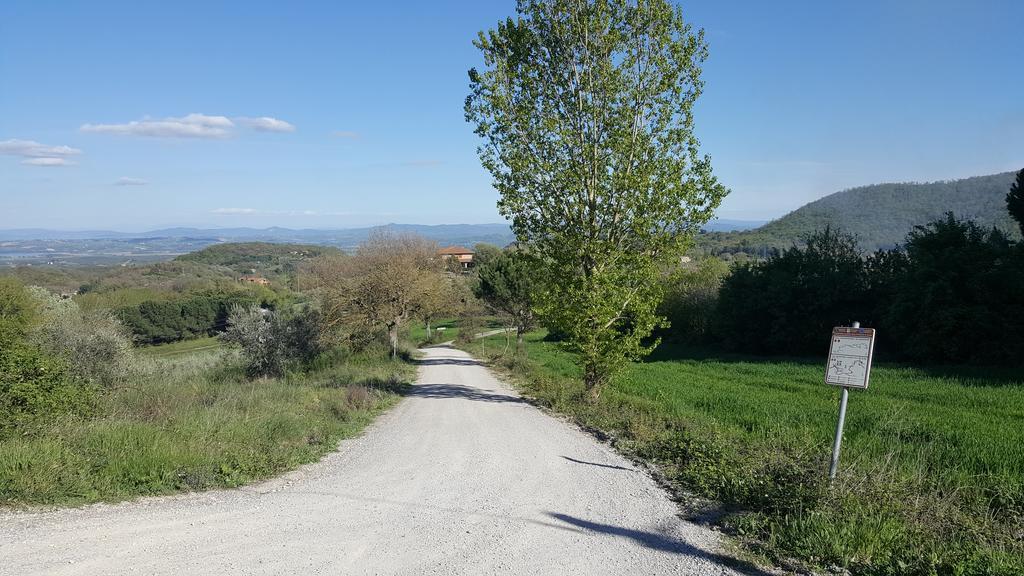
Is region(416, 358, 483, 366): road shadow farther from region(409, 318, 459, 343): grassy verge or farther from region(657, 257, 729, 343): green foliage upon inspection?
region(409, 318, 459, 343): grassy verge

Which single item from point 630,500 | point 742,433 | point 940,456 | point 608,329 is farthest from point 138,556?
point 608,329

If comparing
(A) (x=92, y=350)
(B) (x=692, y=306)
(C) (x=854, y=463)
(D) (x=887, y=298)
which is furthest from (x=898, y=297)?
(A) (x=92, y=350)

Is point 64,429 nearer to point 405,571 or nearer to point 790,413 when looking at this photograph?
point 405,571

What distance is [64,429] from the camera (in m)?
8.28

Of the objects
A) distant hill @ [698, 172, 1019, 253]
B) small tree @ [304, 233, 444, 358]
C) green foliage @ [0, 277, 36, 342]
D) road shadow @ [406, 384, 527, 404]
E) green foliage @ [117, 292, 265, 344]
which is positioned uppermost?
distant hill @ [698, 172, 1019, 253]

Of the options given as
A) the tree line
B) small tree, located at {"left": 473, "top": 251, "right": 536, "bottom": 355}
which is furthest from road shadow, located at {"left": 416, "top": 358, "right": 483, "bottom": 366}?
the tree line

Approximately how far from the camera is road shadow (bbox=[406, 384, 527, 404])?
17.6 metres

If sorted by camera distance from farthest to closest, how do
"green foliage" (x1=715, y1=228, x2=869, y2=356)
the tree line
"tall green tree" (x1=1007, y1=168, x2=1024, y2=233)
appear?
1. "green foliage" (x1=715, y1=228, x2=869, y2=356)
2. "tall green tree" (x1=1007, y1=168, x2=1024, y2=233)
3. the tree line

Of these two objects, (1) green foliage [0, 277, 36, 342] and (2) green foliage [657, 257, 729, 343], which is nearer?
(1) green foliage [0, 277, 36, 342]

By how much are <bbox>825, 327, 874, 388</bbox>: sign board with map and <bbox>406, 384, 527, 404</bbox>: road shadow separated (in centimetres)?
1116

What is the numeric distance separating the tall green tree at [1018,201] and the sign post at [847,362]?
25654mm

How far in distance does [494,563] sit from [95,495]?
491 centimetres

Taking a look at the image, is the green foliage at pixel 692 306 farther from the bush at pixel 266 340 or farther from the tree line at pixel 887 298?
the bush at pixel 266 340

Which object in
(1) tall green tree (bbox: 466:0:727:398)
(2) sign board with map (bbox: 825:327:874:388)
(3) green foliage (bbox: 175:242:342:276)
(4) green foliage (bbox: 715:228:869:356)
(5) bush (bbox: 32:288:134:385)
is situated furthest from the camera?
(3) green foliage (bbox: 175:242:342:276)
